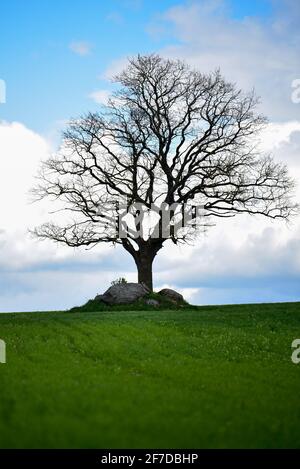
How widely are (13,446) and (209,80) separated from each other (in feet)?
147

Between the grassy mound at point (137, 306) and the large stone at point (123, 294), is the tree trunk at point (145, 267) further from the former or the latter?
the grassy mound at point (137, 306)

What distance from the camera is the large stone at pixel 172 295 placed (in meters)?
48.9

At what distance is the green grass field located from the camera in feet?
41.7

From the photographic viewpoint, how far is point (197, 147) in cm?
5344

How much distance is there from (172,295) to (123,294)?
508cm

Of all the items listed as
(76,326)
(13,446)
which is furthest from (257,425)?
(76,326)

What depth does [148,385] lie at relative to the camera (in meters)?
18.0

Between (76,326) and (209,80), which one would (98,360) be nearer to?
(76,326)
